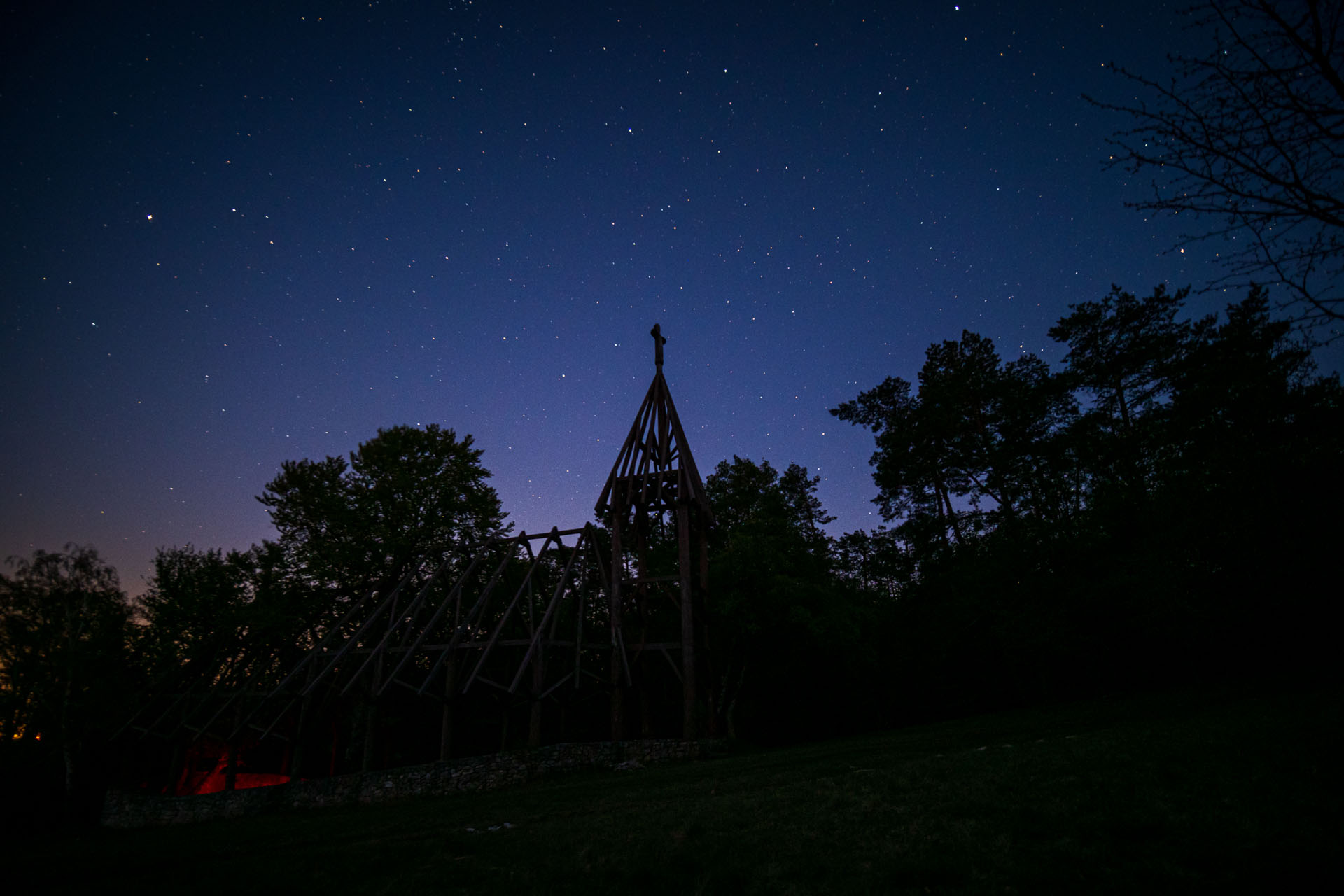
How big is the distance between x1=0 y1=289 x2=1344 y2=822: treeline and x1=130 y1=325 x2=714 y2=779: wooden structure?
1480 millimetres

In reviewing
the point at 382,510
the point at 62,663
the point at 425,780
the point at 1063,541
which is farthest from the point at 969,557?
the point at 62,663

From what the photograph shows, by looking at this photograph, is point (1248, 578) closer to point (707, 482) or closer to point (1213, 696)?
point (1213, 696)

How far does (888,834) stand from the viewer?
17.5ft

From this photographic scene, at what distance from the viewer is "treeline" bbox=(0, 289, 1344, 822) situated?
1543cm

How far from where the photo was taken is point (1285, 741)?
279 inches

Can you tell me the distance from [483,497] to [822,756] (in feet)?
64.1

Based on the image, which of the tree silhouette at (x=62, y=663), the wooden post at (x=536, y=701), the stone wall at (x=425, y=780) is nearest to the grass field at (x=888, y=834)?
the stone wall at (x=425, y=780)

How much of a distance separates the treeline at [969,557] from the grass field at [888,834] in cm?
569

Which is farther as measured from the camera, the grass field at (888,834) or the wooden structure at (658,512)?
the wooden structure at (658,512)

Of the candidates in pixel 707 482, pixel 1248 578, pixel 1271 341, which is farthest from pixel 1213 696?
pixel 707 482

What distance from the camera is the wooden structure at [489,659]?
17797 mm

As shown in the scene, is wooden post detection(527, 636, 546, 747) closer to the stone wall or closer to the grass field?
the stone wall

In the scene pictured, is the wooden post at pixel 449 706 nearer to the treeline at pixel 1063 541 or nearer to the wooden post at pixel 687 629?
the wooden post at pixel 687 629

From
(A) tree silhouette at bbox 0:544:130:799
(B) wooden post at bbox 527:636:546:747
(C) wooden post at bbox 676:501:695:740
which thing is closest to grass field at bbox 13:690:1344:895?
(B) wooden post at bbox 527:636:546:747
